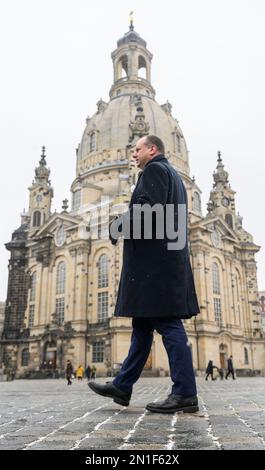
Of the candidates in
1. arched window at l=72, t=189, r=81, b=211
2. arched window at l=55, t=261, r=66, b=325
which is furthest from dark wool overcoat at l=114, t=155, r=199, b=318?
arched window at l=72, t=189, r=81, b=211

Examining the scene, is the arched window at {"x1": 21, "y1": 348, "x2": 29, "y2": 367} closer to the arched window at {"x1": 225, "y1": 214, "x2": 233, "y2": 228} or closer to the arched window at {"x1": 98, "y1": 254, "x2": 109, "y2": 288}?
the arched window at {"x1": 98, "y1": 254, "x2": 109, "y2": 288}

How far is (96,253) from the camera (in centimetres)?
4097

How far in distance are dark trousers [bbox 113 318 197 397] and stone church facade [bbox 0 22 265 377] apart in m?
30.7

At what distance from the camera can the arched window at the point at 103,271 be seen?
39.7 meters

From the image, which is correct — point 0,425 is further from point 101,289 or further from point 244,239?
point 244,239

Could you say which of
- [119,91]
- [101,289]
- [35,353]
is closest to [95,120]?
[119,91]

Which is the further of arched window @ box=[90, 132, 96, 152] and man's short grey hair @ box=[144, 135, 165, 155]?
arched window @ box=[90, 132, 96, 152]

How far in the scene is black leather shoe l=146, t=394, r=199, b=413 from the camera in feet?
14.9

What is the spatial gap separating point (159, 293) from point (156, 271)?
24 centimetres

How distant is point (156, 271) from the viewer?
489cm

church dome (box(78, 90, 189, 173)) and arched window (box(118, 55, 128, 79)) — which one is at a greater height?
arched window (box(118, 55, 128, 79))

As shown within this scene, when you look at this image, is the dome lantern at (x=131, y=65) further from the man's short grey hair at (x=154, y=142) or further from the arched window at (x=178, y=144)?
the man's short grey hair at (x=154, y=142)

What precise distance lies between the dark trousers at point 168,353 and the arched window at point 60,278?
1484 inches
